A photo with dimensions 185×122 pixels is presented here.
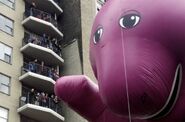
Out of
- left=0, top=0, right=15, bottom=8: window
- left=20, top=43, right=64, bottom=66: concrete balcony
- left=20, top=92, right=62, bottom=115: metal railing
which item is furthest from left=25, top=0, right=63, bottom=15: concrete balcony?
left=20, top=92, right=62, bottom=115: metal railing

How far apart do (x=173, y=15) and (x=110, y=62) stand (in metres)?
1.42

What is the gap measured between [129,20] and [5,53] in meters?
19.8

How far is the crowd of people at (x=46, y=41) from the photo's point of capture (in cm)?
3122

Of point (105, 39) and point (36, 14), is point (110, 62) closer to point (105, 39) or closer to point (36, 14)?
point (105, 39)

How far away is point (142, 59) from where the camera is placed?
974 centimetres

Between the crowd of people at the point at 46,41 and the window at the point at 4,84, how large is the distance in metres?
3.25

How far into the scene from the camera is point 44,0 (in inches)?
1308

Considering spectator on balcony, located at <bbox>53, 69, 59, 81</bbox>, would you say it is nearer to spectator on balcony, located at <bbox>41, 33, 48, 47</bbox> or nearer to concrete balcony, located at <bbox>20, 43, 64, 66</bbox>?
concrete balcony, located at <bbox>20, 43, 64, 66</bbox>

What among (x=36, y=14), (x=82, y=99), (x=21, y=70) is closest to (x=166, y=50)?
(x=82, y=99)

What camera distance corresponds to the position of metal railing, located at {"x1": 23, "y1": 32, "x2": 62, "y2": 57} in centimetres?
3112

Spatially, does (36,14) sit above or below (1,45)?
above

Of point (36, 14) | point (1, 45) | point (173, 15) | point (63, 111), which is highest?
point (36, 14)

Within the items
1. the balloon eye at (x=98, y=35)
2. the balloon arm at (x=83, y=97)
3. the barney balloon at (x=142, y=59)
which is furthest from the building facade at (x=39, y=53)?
the barney balloon at (x=142, y=59)

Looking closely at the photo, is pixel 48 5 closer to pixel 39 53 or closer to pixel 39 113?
pixel 39 53
